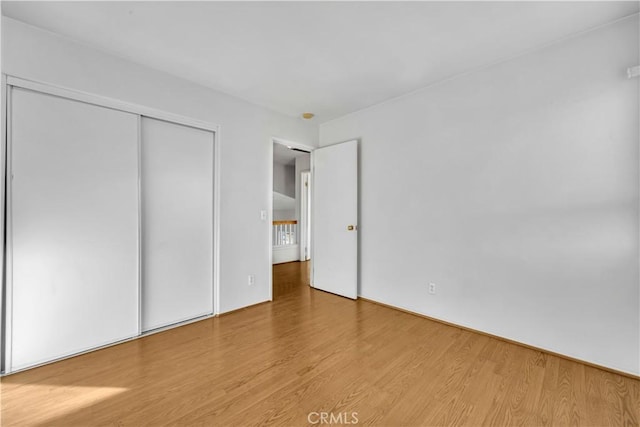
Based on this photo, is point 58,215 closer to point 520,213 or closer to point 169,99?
point 169,99

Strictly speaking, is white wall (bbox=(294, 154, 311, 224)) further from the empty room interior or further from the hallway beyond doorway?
the empty room interior

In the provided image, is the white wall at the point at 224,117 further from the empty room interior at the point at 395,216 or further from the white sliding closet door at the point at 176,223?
the white sliding closet door at the point at 176,223

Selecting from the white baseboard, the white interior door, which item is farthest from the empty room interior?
the white baseboard

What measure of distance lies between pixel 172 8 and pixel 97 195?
1529mm

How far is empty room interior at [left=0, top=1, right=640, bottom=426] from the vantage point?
1.75 m

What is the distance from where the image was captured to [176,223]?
2.72 meters

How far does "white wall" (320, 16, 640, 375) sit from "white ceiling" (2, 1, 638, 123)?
0.31 metres

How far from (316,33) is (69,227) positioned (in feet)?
7.82

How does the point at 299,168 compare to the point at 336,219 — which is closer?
the point at 336,219

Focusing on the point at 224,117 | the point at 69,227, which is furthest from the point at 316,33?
the point at 69,227

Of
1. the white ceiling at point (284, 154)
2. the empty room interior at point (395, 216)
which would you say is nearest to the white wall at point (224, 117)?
the empty room interior at point (395, 216)

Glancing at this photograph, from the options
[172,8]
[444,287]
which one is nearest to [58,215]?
[172,8]

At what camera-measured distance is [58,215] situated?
6.72ft

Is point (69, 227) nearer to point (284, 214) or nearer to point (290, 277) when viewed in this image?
point (290, 277)
